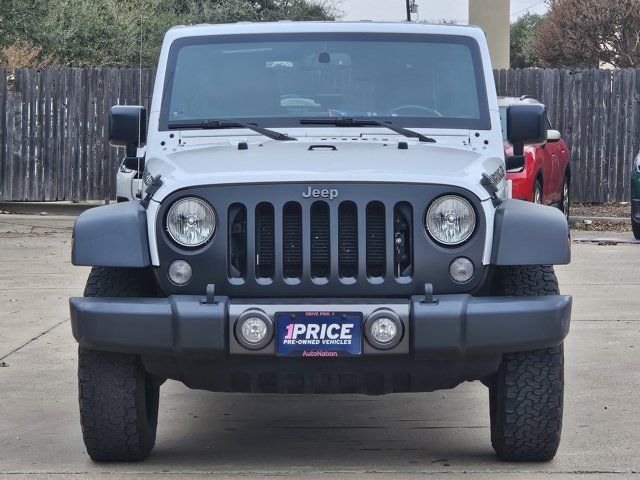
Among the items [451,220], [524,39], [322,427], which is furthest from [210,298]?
[524,39]

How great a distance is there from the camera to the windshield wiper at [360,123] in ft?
22.0

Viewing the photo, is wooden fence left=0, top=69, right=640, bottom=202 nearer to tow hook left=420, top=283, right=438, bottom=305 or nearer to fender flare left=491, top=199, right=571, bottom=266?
fender flare left=491, top=199, right=571, bottom=266

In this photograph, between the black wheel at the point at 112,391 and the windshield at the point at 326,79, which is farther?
the windshield at the point at 326,79

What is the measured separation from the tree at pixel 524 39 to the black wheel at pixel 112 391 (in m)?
55.3

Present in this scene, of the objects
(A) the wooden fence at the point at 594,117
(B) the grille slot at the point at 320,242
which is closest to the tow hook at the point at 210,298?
(B) the grille slot at the point at 320,242

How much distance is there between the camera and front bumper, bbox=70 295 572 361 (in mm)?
5492

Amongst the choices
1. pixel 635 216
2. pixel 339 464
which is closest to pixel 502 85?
pixel 635 216

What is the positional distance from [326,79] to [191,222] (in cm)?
157

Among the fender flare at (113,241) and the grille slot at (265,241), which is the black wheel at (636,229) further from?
the fender flare at (113,241)

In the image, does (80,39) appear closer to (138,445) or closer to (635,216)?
(635,216)

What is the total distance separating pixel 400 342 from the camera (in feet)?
18.1

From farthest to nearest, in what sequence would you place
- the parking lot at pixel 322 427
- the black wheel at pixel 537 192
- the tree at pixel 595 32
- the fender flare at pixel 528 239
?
the tree at pixel 595 32 → the black wheel at pixel 537 192 → the parking lot at pixel 322 427 → the fender flare at pixel 528 239

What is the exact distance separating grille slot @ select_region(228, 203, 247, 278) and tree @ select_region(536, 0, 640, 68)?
126 ft

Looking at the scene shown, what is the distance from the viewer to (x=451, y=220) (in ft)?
18.7
